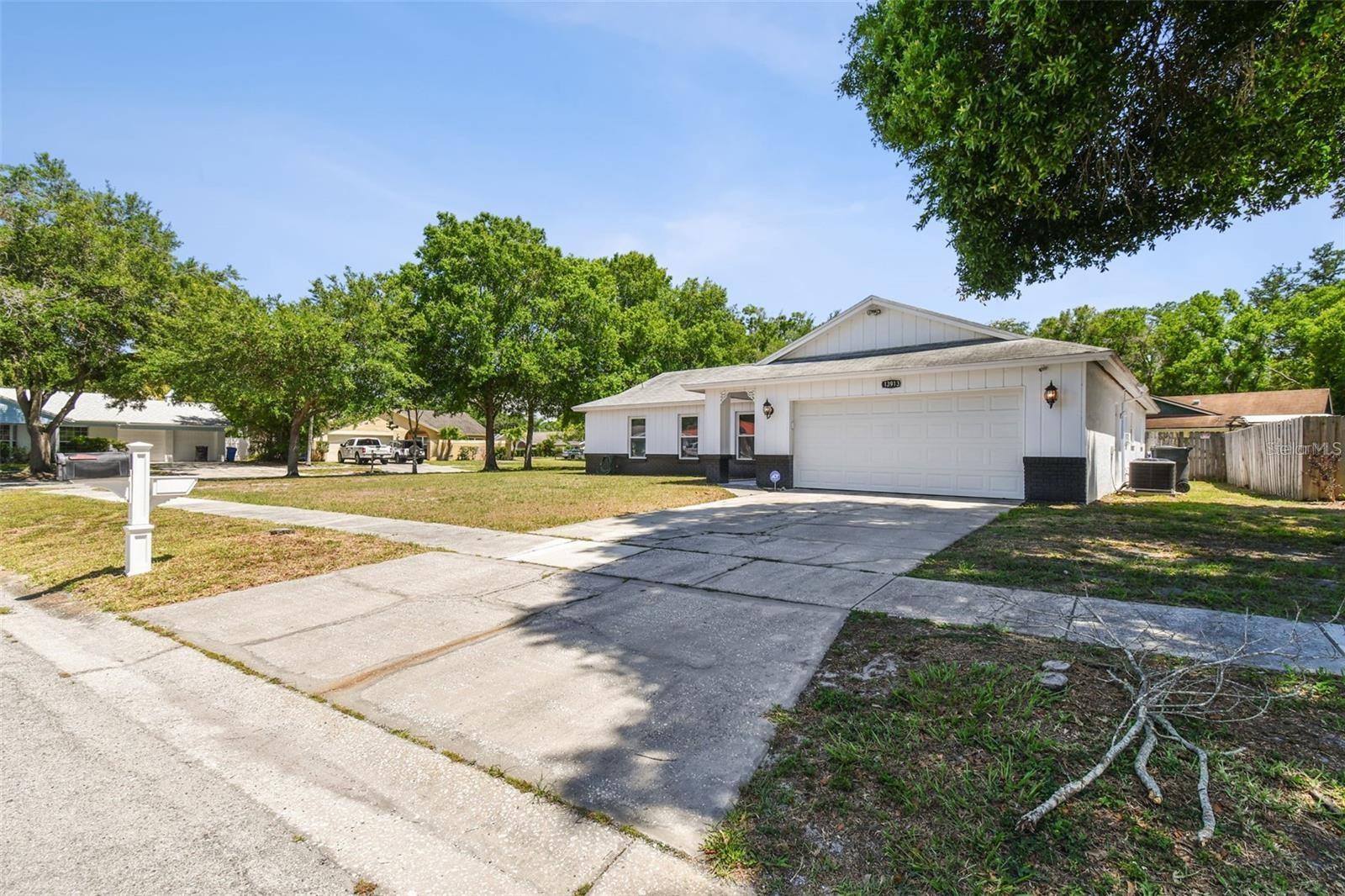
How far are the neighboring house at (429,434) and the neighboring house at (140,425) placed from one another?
6366 mm

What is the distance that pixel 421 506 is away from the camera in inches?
434

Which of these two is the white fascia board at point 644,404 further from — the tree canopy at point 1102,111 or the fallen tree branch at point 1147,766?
the fallen tree branch at point 1147,766

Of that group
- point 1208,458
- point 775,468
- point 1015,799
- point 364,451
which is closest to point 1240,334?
point 1208,458

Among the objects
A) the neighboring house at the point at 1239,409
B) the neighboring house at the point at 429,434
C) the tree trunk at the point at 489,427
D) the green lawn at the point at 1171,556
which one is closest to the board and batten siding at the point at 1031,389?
the green lawn at the point at 1171,556

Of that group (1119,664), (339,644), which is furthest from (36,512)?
(1119,664)

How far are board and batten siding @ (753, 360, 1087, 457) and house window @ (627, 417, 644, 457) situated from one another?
865cm

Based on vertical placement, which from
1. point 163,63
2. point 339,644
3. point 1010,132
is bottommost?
point 339,644

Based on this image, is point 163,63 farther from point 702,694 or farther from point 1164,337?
point 1164,337

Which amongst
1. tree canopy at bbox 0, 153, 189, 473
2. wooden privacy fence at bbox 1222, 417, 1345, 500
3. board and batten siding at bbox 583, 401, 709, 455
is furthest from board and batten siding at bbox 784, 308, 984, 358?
tree canopy at bbox 0, 153, 189, 473

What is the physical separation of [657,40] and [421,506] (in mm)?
8817

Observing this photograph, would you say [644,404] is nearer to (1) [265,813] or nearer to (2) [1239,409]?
(1) [265,813]

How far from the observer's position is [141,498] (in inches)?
230

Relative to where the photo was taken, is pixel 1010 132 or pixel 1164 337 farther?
pixel 1164 337

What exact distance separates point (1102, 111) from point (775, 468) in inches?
374
